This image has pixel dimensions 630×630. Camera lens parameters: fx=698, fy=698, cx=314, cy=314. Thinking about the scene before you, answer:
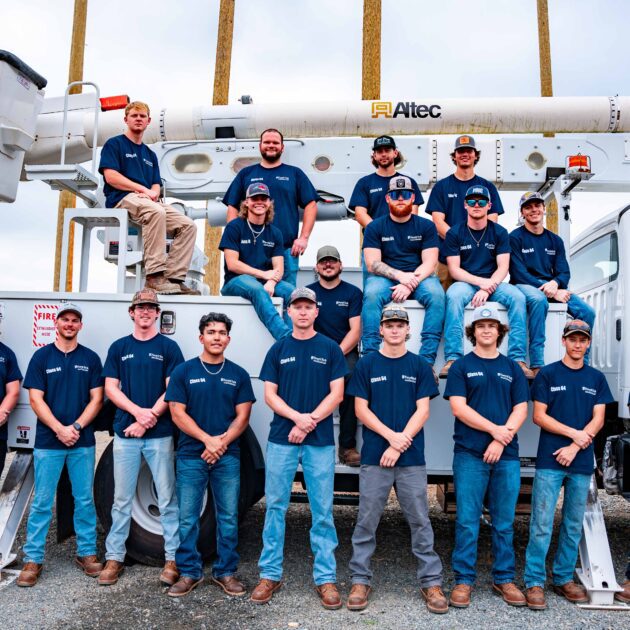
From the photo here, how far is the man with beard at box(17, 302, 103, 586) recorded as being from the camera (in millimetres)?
5125

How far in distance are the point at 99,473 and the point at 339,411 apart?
1948 mm

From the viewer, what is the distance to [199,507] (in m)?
4.98

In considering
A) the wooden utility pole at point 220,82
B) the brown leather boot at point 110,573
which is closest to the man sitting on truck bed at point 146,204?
the brown leather boot at point 110,573

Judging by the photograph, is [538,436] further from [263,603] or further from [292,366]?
[263,603]

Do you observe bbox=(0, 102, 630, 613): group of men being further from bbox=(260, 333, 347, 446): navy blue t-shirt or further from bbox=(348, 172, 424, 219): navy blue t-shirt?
bbox=(348, 172, 424, 219): navy blue t-shirt

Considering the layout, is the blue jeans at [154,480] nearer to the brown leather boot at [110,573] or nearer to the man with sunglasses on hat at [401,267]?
the brown leather boot at [110,573]

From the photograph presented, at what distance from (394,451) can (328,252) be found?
1743mm

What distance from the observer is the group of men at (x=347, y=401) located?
15.5 ft

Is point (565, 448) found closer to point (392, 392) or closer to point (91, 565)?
point (392, 392)

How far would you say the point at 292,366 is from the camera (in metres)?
4.85

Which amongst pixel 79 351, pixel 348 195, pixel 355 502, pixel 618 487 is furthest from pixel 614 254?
pixel 79 351

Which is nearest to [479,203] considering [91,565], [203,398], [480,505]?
[480,505]

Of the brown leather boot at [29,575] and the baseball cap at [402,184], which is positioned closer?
the brown leather boot at [29,575]

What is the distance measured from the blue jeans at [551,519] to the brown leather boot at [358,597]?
3.74 ft
